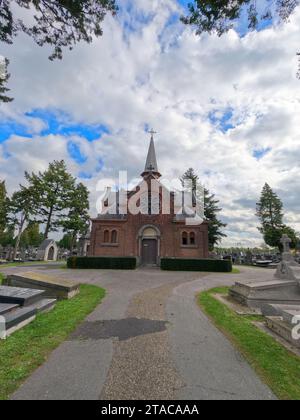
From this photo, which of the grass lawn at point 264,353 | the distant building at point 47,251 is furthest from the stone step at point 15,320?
the distant building at point 47,251

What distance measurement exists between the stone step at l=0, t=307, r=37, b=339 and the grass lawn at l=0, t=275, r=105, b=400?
158 mm

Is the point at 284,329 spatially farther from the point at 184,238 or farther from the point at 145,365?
the point at 184,238

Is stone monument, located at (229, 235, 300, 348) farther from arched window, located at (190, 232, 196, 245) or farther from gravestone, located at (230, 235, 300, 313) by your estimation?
arched window, located at (190, 232, 196, 245)

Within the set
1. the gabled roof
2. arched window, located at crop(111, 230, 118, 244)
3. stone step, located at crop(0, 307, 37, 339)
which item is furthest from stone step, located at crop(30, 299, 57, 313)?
the gabled roof

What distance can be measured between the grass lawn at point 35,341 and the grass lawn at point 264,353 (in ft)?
12.0

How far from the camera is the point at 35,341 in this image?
4.57 metres

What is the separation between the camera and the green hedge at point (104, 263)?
762 inches

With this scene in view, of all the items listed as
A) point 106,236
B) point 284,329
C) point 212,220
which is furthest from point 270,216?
point 284,329

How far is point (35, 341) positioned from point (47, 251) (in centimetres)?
3303

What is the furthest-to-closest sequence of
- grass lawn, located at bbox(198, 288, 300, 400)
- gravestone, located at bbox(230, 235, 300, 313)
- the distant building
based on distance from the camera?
the distant building
gravestone, located at bbox(230, 235, 300, 313)
grass lawn, located at bbox(198, 288, 300, 400)

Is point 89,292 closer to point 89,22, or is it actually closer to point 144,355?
point 144,355

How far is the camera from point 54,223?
103ft

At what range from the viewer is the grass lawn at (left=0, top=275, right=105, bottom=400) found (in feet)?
10.7
